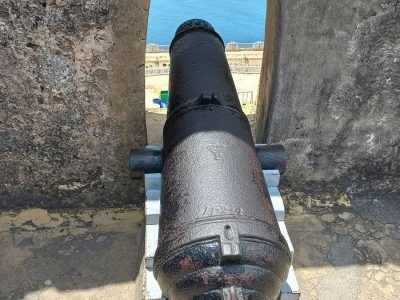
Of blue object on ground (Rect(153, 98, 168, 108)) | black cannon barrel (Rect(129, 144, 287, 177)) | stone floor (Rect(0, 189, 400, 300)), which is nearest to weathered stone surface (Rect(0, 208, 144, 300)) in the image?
stone floor (Rect(0, 189, 400, 300))

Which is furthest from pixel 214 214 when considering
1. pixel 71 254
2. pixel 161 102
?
pixel 161 102

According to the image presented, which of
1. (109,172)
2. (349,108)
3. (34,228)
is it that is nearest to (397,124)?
(349,108)

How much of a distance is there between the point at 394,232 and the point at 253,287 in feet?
8.12

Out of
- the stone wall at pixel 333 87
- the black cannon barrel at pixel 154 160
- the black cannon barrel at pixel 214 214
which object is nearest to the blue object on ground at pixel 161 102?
the stone wall at pixel 333 87

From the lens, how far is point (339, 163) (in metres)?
3.94

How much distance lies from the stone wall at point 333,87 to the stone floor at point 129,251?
0.45 metres

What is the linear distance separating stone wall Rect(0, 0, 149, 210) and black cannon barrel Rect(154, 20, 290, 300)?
2.55ft

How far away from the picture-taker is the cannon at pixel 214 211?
170cm

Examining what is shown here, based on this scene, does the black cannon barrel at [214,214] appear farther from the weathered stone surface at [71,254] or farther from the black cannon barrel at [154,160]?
the weathered stone surface at [71,254]

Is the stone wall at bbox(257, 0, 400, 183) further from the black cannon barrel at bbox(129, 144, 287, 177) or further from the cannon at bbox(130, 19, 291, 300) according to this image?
the cannon at bbox(130, 19, 291, 300)

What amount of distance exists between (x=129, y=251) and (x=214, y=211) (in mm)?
1814

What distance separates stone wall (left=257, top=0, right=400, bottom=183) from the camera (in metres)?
3.12

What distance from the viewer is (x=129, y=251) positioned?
3.46 meters

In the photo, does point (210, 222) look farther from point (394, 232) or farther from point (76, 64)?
point (394, 232)
